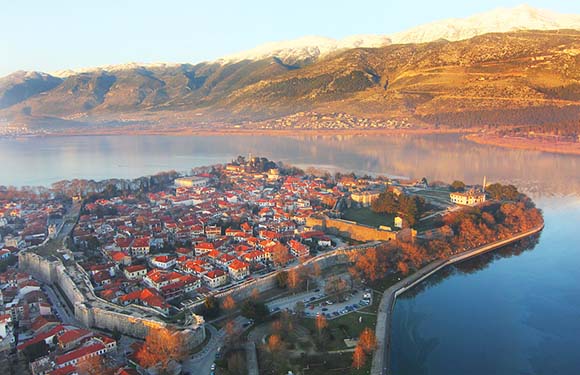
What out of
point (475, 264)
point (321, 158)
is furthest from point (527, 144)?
point (475, 264)

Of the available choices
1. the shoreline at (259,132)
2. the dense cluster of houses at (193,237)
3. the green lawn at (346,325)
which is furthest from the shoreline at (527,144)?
the green lawn at (346,325)

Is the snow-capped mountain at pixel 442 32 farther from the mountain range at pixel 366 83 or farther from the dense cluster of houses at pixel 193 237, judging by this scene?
the dense cluster of houses at pixel 193 237

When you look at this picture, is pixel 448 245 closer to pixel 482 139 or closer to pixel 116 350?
pixel 116 350

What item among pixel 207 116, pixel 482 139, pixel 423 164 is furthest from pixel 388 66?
pixel 423 164

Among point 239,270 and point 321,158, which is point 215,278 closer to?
point 239,270

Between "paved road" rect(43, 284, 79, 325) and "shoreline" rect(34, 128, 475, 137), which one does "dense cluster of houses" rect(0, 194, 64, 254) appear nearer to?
"paved road" rect(43, 284, 79, 325)

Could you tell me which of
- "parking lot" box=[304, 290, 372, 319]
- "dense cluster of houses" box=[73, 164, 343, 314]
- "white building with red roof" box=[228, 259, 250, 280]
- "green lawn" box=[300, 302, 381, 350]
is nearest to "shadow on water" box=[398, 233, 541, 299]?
"parking lot" box=[304, 290, 372, 319]

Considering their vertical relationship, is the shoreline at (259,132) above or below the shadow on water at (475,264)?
above
